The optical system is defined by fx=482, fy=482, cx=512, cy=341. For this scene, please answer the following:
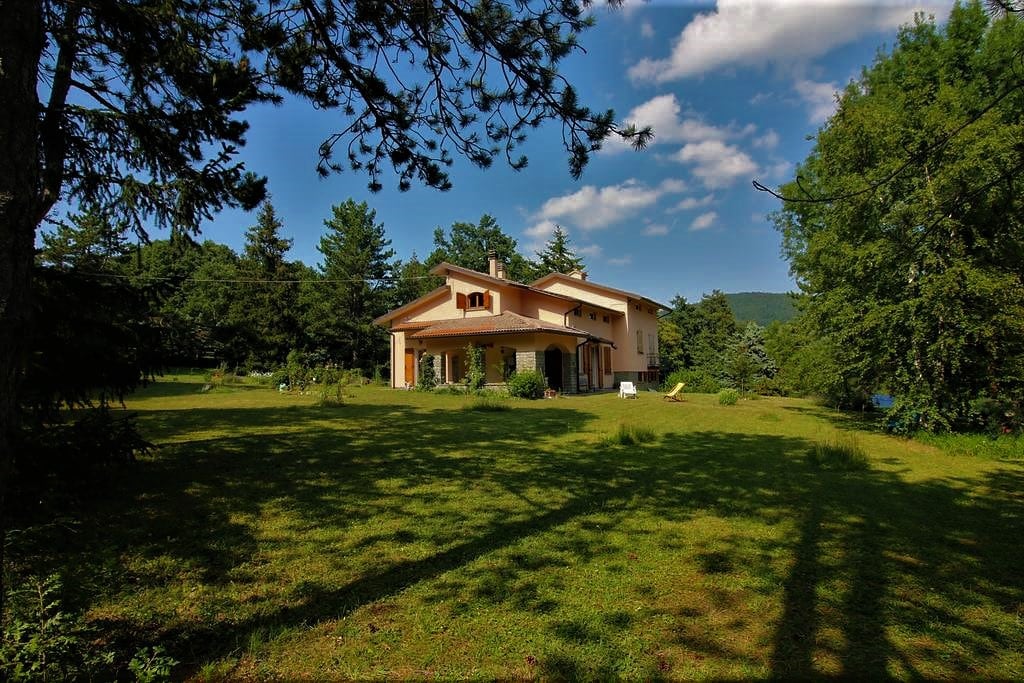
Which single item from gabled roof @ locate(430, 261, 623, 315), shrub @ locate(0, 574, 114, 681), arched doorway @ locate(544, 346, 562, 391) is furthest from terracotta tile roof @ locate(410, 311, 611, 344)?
shrub @ locate(0, 574, 114, 681)

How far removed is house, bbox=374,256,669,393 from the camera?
77.9ft

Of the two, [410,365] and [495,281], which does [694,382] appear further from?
[410,365]

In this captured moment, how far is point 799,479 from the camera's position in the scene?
735 centimetres

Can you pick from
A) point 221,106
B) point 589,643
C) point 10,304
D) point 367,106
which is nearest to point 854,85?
point 367,106

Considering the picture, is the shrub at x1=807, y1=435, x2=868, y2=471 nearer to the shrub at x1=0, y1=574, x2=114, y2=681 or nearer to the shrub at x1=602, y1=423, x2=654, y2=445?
the shrub at x1=602, y1=423, x2=654, y2=445

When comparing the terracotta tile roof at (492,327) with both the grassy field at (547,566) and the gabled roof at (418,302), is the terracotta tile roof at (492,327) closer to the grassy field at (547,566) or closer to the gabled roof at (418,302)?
the gabled roof at (418,302)

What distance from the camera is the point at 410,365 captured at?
1112 inches

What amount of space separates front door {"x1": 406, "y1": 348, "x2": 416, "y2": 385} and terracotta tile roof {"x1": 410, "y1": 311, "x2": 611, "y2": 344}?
2205mm

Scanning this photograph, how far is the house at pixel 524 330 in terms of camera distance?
77.9 ft

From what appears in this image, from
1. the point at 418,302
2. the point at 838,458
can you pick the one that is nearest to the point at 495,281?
the point at 418,302

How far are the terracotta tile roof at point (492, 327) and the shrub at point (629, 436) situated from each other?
1172cm

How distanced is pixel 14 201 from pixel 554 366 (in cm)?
2580

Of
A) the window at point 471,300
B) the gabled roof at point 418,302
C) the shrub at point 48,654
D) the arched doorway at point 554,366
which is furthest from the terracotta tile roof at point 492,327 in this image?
the shrub at point 48,654

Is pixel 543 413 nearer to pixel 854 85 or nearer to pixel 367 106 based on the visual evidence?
pixel 367 106
